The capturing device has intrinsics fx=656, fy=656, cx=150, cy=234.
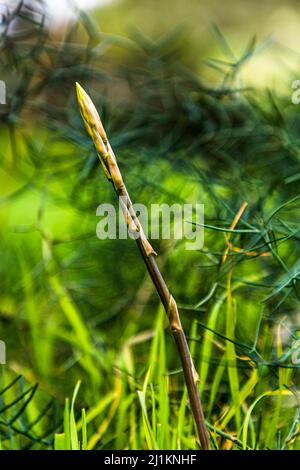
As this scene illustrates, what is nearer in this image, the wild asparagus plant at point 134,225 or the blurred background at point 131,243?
the wild asparagus plant at point 134,225

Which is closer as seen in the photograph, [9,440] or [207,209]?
[9,440]

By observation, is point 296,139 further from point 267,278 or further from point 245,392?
point 245,392

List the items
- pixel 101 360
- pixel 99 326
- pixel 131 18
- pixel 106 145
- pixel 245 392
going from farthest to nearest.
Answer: pixel 131 18, pixel 99 326, pixel 101 360, pixel 245 392, pixel 106 145

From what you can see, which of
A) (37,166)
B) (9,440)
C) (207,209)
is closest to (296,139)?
(207,209)

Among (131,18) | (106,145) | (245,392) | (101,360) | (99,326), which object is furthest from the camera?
(131,18)

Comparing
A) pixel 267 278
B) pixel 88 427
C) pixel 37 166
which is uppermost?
pixel 37 166

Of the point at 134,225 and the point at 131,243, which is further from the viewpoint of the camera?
the point at 131,243

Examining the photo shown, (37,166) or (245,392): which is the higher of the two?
(37,166)

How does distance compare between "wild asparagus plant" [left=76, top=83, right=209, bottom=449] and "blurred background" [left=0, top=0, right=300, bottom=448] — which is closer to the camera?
"wild asparagus plant" [left=76, top=83, right=209, bottom=449]
